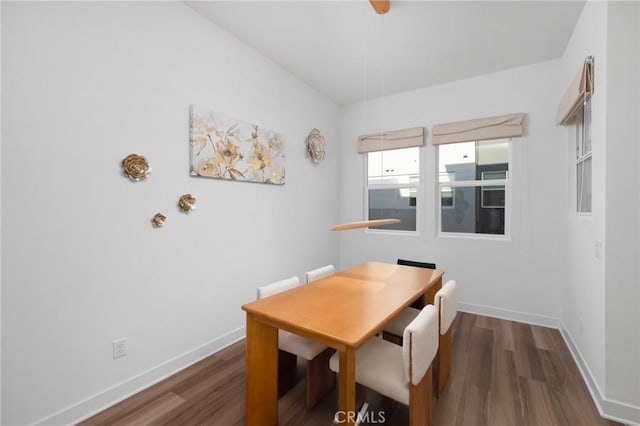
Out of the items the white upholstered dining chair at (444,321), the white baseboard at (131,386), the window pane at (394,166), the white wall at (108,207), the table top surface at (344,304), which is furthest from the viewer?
the window pane at (394,166)

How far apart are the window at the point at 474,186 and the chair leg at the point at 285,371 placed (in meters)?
2.54

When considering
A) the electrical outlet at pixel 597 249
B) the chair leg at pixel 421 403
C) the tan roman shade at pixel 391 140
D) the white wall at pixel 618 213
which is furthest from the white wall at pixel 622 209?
the tan roman shade at pixel 391 140

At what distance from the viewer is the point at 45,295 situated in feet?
5.02

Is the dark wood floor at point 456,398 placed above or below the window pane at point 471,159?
below

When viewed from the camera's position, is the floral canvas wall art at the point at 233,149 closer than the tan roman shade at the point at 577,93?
No

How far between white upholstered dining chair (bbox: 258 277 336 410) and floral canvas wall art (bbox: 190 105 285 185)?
45.8 inches

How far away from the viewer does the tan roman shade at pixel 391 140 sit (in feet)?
11.7

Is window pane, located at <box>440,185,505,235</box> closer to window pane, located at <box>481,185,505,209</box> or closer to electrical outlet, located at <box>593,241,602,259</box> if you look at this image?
window pane, located at <box>481,185,505,209</box>

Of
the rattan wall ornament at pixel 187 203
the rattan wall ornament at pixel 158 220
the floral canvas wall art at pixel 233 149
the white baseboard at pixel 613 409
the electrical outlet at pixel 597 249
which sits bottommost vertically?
the white baseboard at pixel 613 409

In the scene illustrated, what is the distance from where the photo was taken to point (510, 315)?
3.12 meters

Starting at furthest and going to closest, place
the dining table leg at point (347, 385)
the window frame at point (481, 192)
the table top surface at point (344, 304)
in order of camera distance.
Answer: the window frame at point (481, 192), the table top surface at point (344, 304), the dining table leg at point (347, 385)

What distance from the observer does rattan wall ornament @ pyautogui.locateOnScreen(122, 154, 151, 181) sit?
1.83 meters

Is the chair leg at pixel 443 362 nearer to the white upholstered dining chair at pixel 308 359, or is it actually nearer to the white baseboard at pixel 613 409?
the white upholstered dining chair at pixel 308 359

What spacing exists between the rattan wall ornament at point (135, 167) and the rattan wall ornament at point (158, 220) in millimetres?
286
